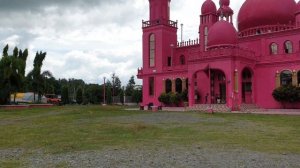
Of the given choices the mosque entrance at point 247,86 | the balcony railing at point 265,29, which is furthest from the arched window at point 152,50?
the mosque entrance at point 247,86

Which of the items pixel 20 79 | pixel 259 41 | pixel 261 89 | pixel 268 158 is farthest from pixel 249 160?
pixel 20 79

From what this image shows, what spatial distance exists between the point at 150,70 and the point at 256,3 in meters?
14.7

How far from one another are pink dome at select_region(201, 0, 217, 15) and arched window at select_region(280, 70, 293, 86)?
11.8 meters

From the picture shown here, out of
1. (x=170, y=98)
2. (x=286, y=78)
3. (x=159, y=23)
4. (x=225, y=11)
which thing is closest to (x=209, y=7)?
(x=225, y=11)

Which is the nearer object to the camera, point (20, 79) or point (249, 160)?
point (249, 160)

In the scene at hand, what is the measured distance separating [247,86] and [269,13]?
310 inches

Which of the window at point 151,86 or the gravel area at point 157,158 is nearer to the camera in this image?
the gravel area at point 157,158

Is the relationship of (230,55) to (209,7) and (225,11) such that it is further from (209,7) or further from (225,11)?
(209,7)

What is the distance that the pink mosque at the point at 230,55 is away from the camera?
33.6m

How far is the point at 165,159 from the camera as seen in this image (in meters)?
8.24

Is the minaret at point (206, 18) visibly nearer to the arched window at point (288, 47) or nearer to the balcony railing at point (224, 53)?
the balcony railing at point (224, 53)

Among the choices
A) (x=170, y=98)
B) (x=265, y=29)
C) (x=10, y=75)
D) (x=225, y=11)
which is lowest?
(x=170, y=98)

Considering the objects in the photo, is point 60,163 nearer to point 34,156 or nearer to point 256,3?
point 34,156

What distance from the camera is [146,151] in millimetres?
9430
